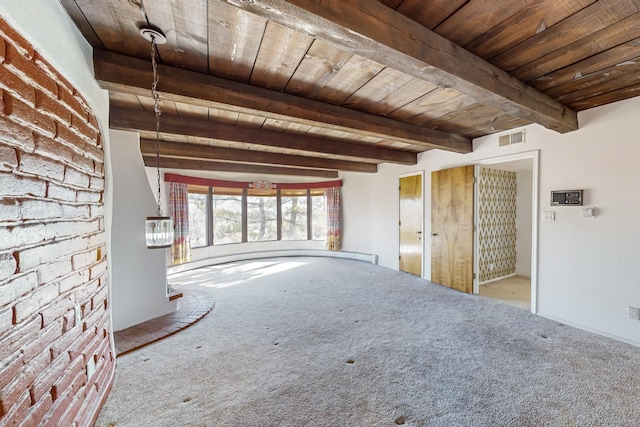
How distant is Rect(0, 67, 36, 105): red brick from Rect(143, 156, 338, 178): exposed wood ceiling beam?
4225 mm

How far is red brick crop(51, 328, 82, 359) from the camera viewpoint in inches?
48.1

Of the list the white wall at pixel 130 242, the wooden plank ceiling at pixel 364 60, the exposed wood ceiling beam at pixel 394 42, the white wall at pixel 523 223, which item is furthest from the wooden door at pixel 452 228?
the white wall at pixel 130 242

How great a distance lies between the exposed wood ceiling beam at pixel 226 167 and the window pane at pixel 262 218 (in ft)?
4.25

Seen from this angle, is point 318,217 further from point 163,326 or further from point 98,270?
point 98,270

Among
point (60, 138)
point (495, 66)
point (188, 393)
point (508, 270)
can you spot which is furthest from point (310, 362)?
point (508, 270)

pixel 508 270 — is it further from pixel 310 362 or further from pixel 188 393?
pixel 188 393

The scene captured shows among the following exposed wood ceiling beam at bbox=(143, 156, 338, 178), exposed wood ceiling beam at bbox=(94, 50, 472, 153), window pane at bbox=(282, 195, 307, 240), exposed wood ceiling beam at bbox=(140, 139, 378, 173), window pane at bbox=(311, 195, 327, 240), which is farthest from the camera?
window pane at bbox=(311, 195, 327, 240)

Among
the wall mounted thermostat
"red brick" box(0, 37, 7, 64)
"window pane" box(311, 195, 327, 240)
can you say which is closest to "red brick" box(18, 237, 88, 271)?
"red brick" box(0, 37, 7, 64)

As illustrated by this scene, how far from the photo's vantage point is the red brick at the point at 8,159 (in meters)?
0.90

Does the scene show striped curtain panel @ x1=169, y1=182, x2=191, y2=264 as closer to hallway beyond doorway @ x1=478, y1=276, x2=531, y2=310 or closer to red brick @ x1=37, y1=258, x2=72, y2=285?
red brick @ x1=37, y1=258, x2=72, y2=285

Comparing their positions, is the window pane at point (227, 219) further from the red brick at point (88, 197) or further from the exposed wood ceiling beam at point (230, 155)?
the red brick at point (88, 197)

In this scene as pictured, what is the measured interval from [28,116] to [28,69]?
7.8 inches

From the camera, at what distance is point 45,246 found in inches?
45.4

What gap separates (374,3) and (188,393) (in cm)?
277
